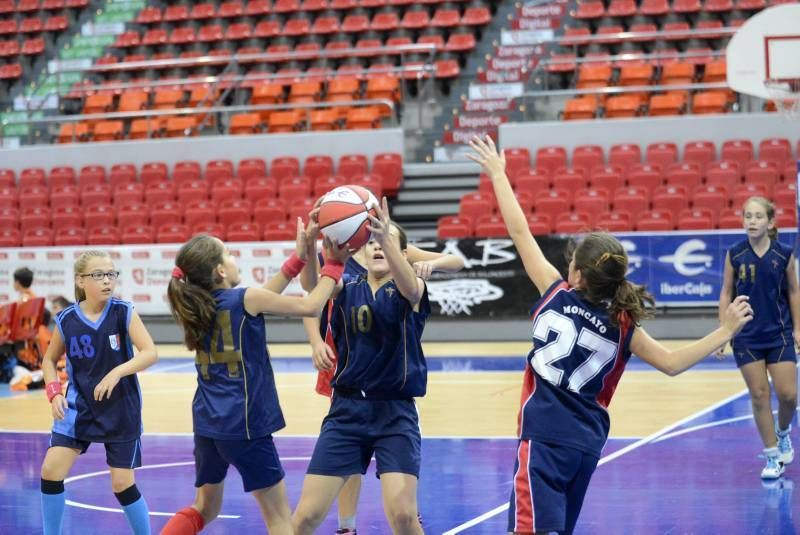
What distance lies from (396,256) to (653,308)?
114 centimetres

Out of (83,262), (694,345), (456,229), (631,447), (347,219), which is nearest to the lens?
(694,345)

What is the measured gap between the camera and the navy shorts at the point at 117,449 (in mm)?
6160

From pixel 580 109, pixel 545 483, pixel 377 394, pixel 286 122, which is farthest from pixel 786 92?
pixel 545 483

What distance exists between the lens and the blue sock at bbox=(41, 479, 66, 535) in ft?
20.1

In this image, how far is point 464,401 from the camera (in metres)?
12.5

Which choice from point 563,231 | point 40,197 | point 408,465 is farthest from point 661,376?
point 40,197

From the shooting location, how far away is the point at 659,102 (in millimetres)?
20891

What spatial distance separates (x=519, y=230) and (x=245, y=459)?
1673 millimetres

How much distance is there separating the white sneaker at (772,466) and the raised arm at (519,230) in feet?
13.5

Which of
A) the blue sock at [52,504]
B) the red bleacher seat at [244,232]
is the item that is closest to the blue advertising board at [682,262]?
the red bleacher seat at [244,232]

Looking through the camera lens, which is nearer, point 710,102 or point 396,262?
point 396,262

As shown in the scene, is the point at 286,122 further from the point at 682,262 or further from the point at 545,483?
the point at 545,483

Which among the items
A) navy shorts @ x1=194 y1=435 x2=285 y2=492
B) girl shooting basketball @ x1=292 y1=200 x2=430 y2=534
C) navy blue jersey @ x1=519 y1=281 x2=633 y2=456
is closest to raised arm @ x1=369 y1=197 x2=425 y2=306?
girl shooting basketball @ x1=292 y1=200 x2=430 y2=534

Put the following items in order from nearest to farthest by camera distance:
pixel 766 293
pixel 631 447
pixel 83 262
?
pixel 83 262, pixel 766 293, pixel 631 447
